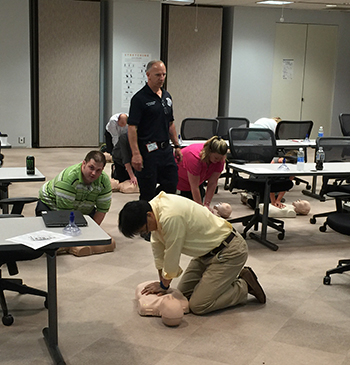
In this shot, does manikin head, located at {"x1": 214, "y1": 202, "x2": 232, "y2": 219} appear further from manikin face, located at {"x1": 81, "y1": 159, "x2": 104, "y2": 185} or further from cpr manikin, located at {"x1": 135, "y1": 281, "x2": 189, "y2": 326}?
cpr manikin, located at {"x1": 135, "y1": 281, "x2": 189, "y2": 326}

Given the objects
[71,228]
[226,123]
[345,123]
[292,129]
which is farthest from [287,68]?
[71,228]

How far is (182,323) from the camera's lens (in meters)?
3.23

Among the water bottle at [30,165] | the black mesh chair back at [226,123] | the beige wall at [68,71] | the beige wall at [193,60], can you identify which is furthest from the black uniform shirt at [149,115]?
the beige wall at [193,60]

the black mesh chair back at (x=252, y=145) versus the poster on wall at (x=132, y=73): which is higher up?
the poster on wall at (x=132, y=73)

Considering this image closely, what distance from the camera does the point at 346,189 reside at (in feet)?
17.6

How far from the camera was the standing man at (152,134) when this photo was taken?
4500mm

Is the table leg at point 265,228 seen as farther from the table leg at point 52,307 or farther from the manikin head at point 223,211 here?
the table leg at point 52,307

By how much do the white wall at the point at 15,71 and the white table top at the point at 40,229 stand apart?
7.97 meters

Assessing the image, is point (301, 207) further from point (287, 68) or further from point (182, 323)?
point (287, 68)

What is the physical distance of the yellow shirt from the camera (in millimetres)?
3008

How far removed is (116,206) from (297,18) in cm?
725

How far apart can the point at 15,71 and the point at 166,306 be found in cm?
829

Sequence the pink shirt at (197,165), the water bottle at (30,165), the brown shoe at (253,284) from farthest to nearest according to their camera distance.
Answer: the pink shirt at (197,165) < the water bottle at (30,165) < the brown shoe at (253,284)

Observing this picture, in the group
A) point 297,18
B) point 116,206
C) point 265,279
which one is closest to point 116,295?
point 265,279
